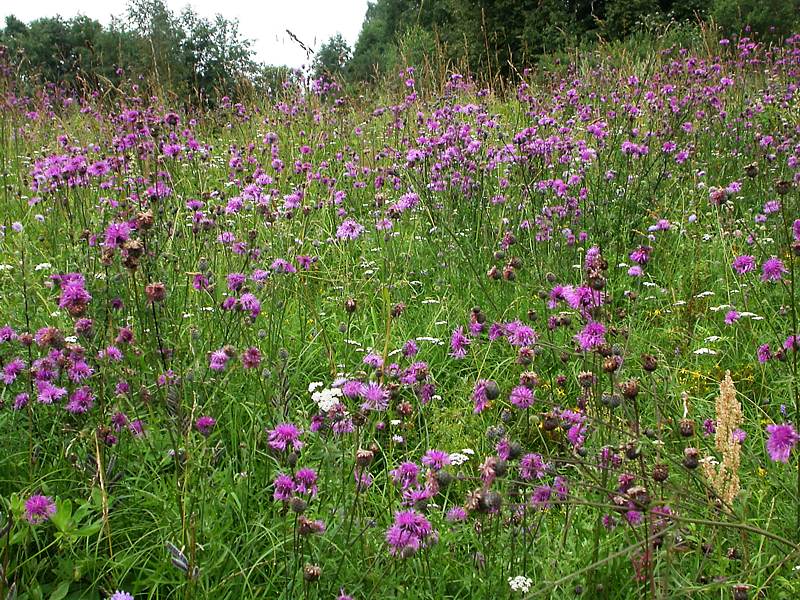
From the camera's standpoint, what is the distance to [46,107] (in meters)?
6.80

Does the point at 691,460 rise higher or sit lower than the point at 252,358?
lower

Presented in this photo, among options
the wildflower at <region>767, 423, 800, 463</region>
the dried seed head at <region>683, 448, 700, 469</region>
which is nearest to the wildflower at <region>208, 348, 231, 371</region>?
the dried seed head at <region>683, 448, 700, 469</region>

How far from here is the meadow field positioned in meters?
1.43

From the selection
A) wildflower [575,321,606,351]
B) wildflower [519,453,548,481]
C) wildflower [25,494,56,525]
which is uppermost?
wildflower [25,494,56,525]

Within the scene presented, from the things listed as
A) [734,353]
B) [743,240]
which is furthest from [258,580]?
[743,240]

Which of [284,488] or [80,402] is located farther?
[80,402]

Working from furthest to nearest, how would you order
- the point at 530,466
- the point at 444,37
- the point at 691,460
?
the point at 444,37
the point at 530,466
the point at 691,460

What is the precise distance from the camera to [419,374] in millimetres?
1755

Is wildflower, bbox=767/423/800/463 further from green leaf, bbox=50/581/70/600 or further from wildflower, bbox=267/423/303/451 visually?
green leaf, bbox=50/581/70/600

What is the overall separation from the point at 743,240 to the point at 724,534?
2008 millimetres

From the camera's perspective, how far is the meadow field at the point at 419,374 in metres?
1.43

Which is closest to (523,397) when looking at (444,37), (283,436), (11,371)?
(283,436)

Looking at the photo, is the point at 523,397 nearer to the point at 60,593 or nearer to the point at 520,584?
the point at 520,584

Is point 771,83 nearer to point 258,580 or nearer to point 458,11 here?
point 258,580
